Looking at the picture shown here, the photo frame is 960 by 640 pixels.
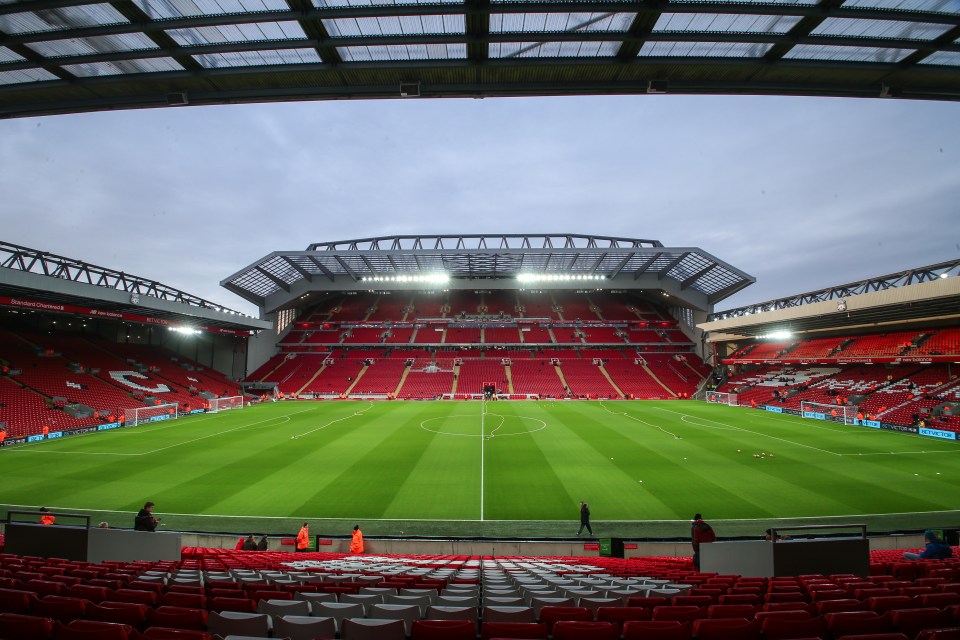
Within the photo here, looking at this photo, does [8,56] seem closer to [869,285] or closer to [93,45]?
[93,45]

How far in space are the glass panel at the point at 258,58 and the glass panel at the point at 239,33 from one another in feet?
0.56

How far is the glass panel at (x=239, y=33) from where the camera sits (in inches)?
218

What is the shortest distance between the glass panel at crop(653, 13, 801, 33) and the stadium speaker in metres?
0.69

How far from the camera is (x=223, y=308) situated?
159 ft

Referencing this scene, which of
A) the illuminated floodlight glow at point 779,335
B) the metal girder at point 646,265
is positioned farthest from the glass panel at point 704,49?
the illuminated floodlight glow at point 779,335

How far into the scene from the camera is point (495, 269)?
2440 inches

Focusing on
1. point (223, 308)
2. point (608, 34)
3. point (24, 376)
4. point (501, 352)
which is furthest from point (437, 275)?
point (608, 34)

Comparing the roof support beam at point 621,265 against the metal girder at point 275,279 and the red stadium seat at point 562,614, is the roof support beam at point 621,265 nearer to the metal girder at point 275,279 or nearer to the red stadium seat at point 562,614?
the metal girder at point 275,279

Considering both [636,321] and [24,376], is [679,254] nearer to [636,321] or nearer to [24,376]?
[636,321]

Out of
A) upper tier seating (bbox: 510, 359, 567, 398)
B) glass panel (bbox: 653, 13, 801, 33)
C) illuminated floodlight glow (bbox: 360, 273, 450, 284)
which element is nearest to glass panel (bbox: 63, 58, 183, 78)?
glass panel (bbox: 653, 13, 801, 33)

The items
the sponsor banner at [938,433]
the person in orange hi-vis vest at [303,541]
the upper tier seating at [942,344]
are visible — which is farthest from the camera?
the upper tier seating at [942,344]

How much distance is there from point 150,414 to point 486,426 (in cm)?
2832

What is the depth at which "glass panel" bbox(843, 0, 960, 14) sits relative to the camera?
4973 mm

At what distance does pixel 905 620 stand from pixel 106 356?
54.0 m
